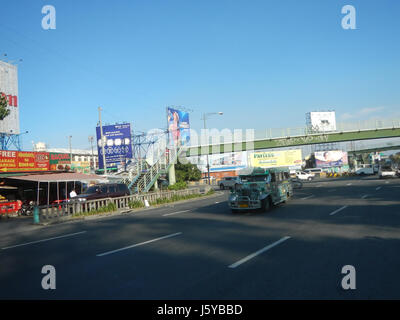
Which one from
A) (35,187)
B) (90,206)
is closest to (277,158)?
(35,187)

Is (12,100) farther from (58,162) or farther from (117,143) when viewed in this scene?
(58,162)

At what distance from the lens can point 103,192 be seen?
23.0m

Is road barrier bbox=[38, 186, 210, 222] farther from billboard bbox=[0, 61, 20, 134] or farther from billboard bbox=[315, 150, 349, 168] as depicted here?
billboard bbox=[315, 150, 349, 168]

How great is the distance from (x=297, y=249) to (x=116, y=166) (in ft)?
123

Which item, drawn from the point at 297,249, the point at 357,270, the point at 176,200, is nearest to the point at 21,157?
the point at 176,200

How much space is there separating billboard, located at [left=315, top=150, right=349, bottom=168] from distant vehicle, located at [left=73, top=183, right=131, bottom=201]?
249 feet

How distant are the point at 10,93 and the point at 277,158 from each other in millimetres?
63512

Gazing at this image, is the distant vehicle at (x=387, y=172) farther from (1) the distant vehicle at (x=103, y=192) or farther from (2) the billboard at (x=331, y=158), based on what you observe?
(2) the billboard at (x=331, y=158)

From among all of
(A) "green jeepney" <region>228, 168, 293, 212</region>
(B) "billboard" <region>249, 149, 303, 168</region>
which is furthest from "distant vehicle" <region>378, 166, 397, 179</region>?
(B) "billboard" <region>249, 149, 303, 168</region>

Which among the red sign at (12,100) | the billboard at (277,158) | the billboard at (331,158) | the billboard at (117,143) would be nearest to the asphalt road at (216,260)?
the billboard at (117,143)

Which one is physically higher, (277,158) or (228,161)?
(277,158)

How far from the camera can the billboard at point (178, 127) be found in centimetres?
4184

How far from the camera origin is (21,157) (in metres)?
24.5
